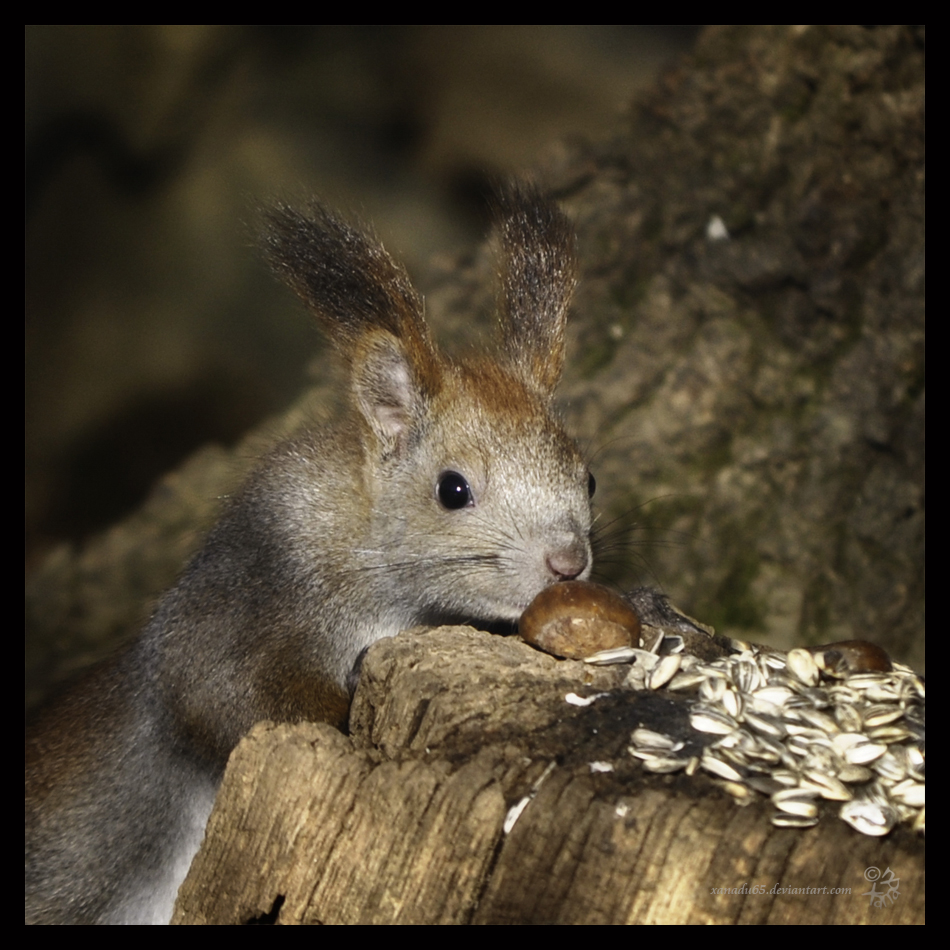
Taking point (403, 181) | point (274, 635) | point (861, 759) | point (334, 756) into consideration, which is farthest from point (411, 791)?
point (403, 181)

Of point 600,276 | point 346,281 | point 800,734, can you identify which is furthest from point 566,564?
point 600,276

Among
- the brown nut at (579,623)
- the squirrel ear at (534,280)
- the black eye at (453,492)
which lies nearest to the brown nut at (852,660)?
the brown nut at (579,623)

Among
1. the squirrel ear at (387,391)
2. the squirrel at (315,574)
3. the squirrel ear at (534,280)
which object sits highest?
the squirrel ear at (534,280)

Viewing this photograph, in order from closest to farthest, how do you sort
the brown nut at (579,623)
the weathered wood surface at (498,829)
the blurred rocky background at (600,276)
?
the weathered wood surface at (498,829), the brown nut at (579,623), the blurred rocky background at (600,276)

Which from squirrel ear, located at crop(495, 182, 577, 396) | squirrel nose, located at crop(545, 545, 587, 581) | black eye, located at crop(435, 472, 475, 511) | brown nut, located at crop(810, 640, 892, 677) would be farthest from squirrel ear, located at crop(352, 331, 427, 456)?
brown nut, located at crop(810, 640, 892, 677)

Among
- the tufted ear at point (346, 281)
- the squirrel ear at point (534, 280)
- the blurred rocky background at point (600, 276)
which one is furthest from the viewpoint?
the blurred rocky background at point (600, 276)

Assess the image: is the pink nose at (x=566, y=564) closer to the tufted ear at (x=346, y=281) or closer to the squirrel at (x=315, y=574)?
the squirrel at (x=315, y=574)

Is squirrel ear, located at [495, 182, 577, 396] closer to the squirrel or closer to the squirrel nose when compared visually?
the squirrel
